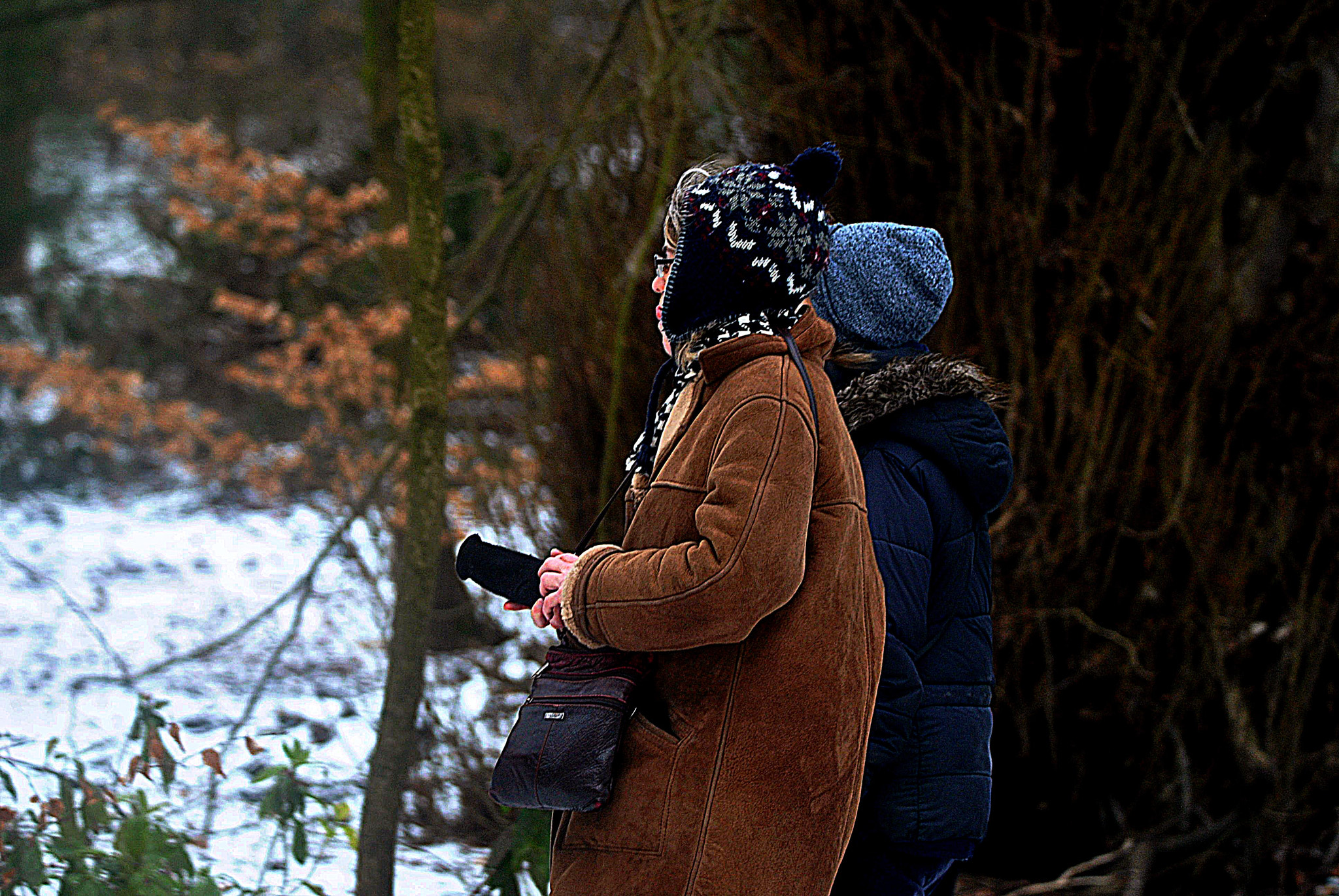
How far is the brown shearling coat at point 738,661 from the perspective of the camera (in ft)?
4.75

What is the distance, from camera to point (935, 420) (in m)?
2.04

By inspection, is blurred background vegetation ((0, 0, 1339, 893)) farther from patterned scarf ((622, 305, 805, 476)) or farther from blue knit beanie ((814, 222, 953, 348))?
patterned scarf ((622, 305, 805, 476))

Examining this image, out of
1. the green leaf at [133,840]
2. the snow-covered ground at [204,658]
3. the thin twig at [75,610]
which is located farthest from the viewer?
the snow-covered ground at [204,658]

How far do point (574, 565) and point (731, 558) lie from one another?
8.8 inches

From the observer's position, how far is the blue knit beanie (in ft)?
6.73

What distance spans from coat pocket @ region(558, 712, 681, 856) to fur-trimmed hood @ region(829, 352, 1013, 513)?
0.71 m

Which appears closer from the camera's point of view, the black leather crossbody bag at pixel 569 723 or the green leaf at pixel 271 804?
the black leather crossbody bag at pixel 569 723

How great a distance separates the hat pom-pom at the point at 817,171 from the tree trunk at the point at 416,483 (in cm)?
130

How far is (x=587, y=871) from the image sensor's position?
155cm

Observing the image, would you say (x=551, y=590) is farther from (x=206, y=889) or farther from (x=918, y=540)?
(x=206, y=889)

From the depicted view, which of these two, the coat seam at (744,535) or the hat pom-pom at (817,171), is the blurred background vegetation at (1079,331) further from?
the coat seam at (744,535)

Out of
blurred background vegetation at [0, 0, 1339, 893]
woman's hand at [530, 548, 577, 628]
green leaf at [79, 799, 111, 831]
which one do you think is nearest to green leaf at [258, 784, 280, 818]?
green leaf at [79, 799, 111, 831]

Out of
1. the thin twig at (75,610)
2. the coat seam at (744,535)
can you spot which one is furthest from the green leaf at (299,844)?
the coat seam at (744,535)

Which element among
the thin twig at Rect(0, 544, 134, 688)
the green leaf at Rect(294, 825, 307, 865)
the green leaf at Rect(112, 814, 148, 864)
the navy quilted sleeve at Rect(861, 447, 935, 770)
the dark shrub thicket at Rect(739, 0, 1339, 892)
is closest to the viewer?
the navy quilted sleeve at Rect(861, 447, 935, 770)
